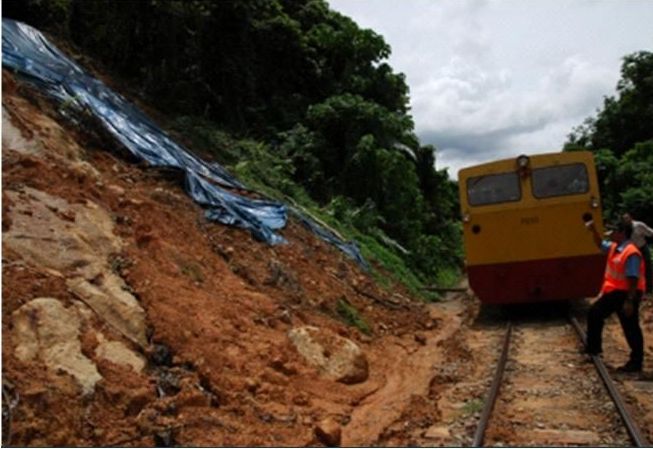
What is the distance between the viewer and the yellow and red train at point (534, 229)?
12234mm

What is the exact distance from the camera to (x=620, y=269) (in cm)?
829

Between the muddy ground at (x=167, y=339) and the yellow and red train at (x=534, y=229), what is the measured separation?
5.05 feet

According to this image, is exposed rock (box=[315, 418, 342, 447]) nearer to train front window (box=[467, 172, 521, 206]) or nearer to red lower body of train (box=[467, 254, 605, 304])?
red lower body of train (box=[467, 254, 605, 304])

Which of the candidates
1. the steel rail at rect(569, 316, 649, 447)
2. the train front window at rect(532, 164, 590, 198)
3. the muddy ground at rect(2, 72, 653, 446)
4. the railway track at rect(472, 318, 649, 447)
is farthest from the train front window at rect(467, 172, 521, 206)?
Result: the steel rail at rect(569, 316, 649, 447)

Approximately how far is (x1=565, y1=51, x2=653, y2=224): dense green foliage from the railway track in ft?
66.5

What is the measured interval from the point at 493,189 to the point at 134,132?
6627 mm

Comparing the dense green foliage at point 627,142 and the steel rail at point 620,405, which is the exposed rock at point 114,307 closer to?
the steel rail at point 620,405

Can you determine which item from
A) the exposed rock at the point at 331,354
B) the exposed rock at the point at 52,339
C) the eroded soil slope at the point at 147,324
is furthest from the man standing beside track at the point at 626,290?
the exposed rock at the point at 52,339

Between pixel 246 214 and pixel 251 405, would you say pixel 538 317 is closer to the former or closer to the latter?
pixel 246 214

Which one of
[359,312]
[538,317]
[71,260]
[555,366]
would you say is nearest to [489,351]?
[555,366]

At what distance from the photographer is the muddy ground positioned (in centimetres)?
553

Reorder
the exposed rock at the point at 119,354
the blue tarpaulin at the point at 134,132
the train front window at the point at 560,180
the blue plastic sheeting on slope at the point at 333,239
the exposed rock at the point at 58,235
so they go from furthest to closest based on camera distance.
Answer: the blue plastic sheeting on slope at the point at 333,239, the train front window at the point at 560,180, the blue tarpaulin at the point at 134,132, the exposed rock at the point at 58,235, the exposed rock at the point at 119,354

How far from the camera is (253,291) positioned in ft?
30.6

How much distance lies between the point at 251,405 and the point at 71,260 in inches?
91.9
